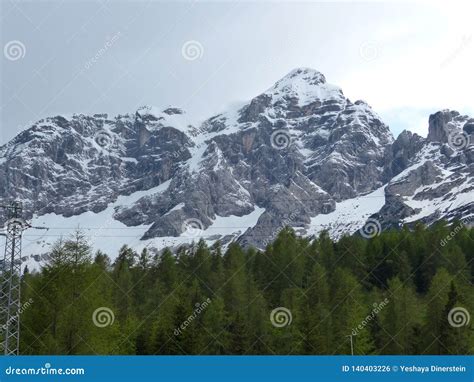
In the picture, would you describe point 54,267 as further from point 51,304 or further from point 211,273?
point 211,273

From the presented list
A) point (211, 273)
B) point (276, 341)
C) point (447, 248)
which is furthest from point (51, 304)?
point (447, 248)

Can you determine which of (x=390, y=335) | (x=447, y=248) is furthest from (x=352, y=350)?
(x=447, y=248)

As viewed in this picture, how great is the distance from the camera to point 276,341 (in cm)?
5247

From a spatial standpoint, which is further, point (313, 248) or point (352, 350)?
point (313, 248)

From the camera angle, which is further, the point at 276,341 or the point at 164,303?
the point at 164,303

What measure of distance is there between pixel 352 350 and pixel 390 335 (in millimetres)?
5999

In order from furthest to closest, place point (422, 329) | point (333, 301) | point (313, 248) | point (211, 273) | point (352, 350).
Answer: point (313, 248) < point (211, 273) < point (333, 301) < point (422, 329) < point (352, 350)

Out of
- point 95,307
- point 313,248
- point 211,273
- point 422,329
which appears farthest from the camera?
point 313,248

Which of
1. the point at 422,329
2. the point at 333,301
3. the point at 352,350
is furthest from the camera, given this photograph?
the point at 333,301

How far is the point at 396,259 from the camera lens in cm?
7894

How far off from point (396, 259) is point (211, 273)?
22167mm

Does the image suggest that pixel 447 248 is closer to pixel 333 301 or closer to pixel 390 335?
pixel 333 301

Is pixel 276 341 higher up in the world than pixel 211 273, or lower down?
lower down

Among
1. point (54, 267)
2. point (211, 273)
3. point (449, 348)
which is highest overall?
point (211, 273)
